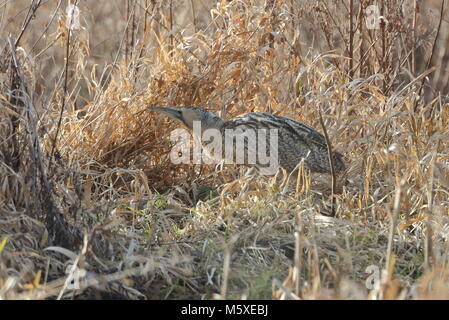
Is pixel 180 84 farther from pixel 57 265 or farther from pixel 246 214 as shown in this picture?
pixel 57 265

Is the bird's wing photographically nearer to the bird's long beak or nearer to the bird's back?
the bird's back

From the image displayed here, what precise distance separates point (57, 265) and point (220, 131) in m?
1.46

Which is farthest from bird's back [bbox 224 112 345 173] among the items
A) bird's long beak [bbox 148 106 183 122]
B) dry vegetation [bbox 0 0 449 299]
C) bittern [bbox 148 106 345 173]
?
bird's long beak [bbox 148 106 183 122]

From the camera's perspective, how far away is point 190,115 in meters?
3.94

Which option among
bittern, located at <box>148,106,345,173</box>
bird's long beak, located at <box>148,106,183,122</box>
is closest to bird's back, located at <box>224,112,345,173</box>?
bittern, located at <box>148,106,345,173</box>

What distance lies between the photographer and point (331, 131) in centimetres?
412

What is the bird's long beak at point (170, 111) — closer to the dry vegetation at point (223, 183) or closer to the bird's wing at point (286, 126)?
the dry vegetation at point (223, 183)

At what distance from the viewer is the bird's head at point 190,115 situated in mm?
3895

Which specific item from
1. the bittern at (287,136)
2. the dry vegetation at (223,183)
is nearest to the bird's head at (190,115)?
the bittern at (287,136)

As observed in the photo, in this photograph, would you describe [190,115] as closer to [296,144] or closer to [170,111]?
[170,111]

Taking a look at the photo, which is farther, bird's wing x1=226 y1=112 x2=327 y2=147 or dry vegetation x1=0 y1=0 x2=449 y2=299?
bird's wing x1=226 y1=112 x2=327 y2=147

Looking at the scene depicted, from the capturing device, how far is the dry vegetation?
2.73 meters

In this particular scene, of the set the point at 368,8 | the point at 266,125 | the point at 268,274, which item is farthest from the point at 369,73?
the point at 268,274

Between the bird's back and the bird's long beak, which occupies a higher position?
the bird's long beak
